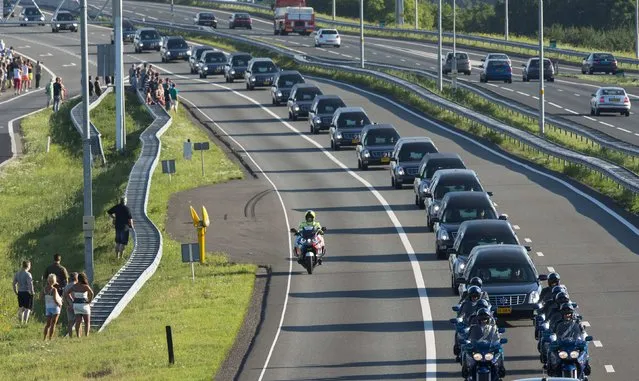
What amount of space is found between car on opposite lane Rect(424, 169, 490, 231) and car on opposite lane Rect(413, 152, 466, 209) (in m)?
2.94

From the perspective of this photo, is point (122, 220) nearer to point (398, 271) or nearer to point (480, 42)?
point (398, 271)

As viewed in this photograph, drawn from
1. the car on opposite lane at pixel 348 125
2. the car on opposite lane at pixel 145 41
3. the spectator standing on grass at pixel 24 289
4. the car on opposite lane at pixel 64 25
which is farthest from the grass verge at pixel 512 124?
the car on opposite lane at pixel 64 25

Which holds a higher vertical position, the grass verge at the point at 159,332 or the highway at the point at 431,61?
the highway at the point at 431,61

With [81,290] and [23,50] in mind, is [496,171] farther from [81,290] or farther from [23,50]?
[23,50]

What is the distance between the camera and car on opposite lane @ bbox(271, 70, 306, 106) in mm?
76875

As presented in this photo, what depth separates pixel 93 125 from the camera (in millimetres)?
75062

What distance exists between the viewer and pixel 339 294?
34.5m

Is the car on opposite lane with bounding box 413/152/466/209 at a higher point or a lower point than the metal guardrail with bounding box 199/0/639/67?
lower

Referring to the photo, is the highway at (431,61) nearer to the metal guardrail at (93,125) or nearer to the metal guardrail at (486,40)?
the metal guardrail at (486,40)

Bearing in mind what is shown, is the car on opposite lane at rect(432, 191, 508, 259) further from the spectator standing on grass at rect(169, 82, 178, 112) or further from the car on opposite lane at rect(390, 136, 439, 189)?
the spectator standing on grass at rect(169, 82, 178, 112)

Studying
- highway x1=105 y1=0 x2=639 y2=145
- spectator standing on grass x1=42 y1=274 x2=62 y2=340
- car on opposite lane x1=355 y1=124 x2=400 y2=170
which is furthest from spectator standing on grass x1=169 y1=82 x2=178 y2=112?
spectator standing on grass x1=42 y1=274 x2=62 y2=340

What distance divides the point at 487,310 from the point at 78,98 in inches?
2518

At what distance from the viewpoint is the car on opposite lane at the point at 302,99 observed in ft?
233

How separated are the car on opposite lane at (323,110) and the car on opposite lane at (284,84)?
10.5m
